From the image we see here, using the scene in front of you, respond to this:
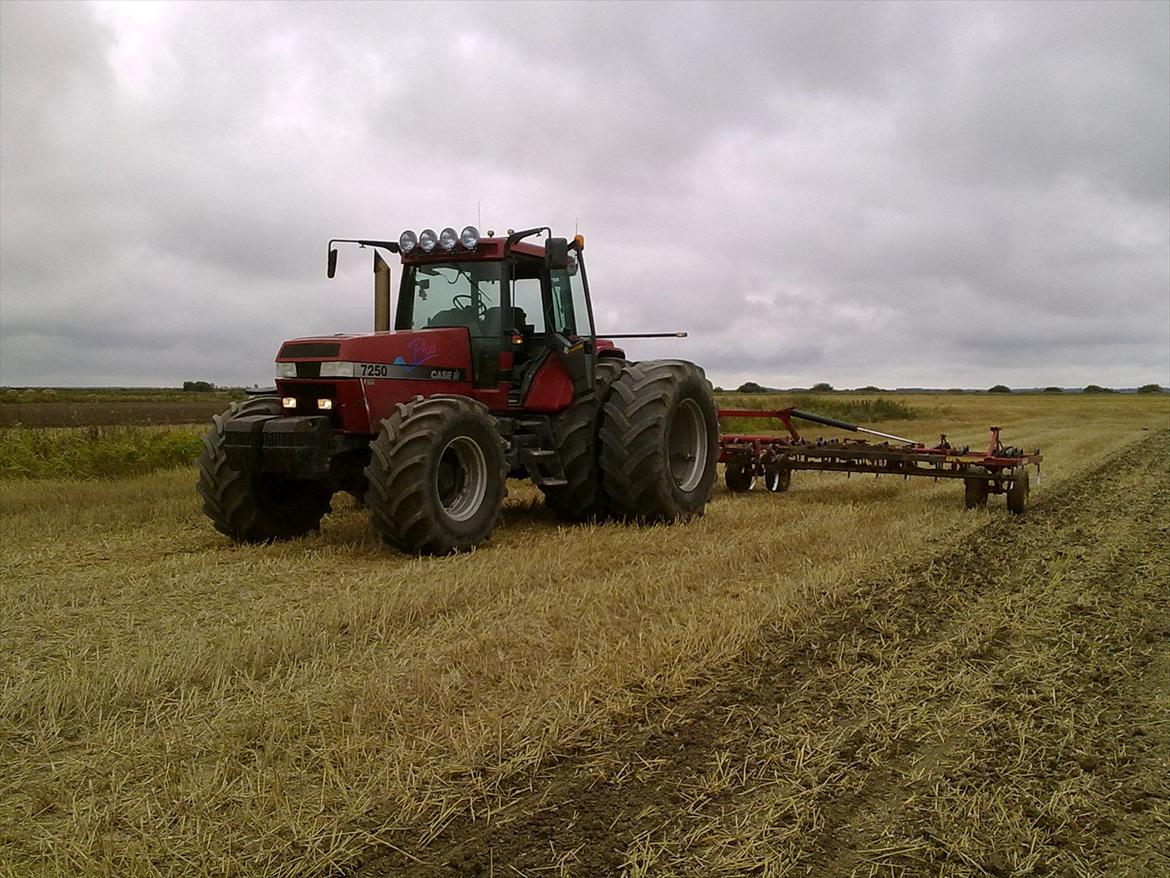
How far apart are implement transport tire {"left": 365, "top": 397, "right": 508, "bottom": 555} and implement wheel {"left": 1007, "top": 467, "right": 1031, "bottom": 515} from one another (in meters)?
4.66

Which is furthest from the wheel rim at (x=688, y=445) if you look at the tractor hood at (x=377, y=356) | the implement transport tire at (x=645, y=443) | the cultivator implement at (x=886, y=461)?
the tractor hood at (x=377, y=356)

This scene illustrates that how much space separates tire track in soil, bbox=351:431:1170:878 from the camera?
256 centimetres

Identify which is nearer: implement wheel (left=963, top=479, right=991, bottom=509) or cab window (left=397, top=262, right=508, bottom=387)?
cab window (left=397, top=262, right=508, bottom=387)

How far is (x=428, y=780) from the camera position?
289 centimetres

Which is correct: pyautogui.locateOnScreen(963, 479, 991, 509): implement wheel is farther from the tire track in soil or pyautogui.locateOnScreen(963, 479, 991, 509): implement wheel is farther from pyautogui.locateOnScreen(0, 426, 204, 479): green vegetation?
pyautogui.locateOnScreen(0, 426, 204, 479): green vegetation

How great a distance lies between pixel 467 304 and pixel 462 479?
1.70m

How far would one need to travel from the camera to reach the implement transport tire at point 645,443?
771cm

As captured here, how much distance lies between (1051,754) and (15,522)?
8.25 m

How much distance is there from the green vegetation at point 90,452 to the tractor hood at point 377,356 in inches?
248

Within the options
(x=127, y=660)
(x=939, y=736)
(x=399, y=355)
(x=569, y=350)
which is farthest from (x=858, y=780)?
(x=569, y=350)

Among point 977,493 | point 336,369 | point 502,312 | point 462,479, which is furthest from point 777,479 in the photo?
point 336,369

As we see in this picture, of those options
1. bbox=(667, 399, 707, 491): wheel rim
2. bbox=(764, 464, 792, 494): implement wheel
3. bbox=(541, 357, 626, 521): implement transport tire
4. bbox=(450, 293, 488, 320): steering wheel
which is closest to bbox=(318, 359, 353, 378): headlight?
bbox=(450, 293, 488, 320): steering wheel

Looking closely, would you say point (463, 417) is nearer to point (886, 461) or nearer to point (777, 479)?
point (886, 461)

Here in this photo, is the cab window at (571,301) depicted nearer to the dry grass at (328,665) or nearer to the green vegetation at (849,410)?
the dry grass at (328,665)
